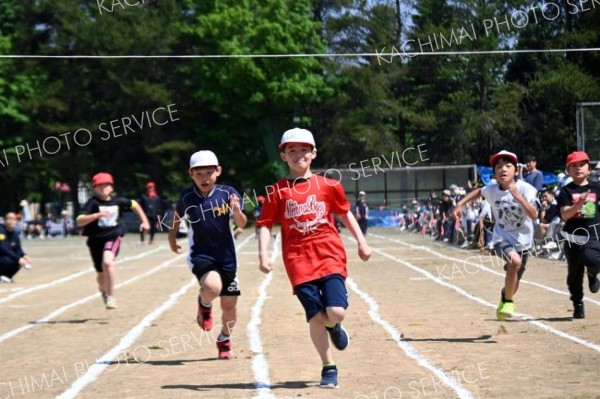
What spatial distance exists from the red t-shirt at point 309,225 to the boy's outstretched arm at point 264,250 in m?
0.12

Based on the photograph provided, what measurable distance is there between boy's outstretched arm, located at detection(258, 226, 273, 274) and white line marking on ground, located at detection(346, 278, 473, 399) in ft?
5.38

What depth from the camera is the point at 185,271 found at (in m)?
25.6

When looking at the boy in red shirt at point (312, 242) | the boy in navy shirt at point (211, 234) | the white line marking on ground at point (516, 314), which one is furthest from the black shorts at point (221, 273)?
the white line marking on ground at point (516, 314)

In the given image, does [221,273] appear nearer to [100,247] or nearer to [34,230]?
[100,247]

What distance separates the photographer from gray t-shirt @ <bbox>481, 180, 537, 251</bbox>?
1218 centimetres

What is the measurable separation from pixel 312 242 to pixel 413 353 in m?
2.28

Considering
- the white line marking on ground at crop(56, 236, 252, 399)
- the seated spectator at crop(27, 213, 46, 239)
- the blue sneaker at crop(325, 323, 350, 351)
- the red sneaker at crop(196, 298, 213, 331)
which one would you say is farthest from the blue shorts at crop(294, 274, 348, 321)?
the seated spectator at crop(27, 213, 46, 239)

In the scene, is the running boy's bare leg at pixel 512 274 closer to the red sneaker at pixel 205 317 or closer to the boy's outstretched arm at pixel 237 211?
the boy's outstretched arm at pixel 237 211

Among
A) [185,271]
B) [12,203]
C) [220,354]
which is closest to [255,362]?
[220,354]

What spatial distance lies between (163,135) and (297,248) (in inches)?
2420

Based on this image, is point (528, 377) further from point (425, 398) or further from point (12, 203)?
point (12, 203)

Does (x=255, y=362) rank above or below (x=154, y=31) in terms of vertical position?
below

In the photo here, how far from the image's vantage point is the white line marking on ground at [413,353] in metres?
8.38

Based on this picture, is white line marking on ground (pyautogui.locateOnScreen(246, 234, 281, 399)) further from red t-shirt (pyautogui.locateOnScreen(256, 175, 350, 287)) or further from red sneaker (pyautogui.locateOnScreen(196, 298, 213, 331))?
red t-shirt (pyautogui.locateOnScreen(256, 175, 350, 287))
